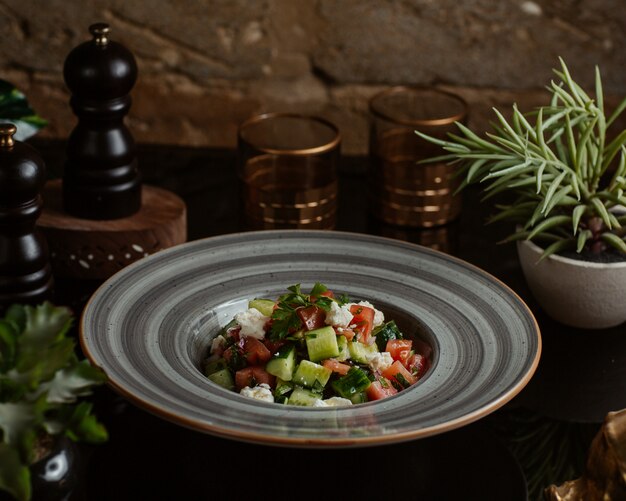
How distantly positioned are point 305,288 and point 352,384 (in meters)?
0.21

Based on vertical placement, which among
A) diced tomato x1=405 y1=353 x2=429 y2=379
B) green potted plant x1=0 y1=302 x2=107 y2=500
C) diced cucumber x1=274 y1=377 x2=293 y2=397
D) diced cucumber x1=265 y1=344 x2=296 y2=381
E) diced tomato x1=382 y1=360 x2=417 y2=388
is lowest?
diced tomato x1=405 y1=353 x2=429 y2=379

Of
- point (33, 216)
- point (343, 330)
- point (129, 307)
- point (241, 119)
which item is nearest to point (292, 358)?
point (343, 330)

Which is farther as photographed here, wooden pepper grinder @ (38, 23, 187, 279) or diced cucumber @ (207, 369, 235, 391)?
wooden pepper grinder @ (38, 23, 187, 279)

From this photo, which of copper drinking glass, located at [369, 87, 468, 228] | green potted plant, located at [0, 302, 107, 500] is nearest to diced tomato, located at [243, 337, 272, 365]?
green potted plant, located at [0, 302, 107, 500]

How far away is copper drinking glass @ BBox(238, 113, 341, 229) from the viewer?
60.9 inches

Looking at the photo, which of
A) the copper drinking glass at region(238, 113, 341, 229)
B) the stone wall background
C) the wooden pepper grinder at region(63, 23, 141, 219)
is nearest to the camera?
the wooden pepper grinder at region(63, 23, 141, 219)

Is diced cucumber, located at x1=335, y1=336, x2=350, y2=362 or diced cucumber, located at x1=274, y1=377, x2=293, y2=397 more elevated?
diced cucumber, located at x1=335, y1=336, x2=350, y2=362

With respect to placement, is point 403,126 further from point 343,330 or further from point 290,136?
point 343,330

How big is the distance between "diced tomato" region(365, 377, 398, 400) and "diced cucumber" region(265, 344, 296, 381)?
3.3 inches

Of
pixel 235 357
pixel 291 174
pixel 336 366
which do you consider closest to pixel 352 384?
pixel 336 366

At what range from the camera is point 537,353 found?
3.79ft

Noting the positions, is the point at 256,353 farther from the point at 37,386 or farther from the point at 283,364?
the point at 37,386

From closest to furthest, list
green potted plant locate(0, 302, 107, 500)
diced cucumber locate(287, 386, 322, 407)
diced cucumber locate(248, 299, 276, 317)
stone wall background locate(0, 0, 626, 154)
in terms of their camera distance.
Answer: green potted plant locate(0, 302, 107, 500) → diced cucumber locate(287, 386, 322, 407) → diced cucumber locate(248, 299, 276, 317) → stone wall background locate(0, 0, 626, 154)

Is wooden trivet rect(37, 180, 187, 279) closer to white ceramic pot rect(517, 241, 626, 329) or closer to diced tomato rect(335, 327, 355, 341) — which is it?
diced tomato rect(335, 327, 355, 341)
